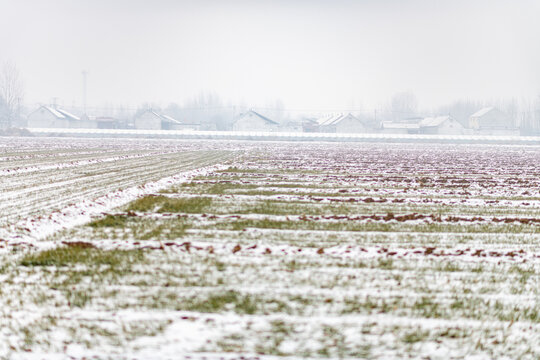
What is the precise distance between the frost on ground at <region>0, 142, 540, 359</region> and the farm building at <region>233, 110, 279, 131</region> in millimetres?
118171

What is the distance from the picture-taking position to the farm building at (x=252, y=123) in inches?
5032

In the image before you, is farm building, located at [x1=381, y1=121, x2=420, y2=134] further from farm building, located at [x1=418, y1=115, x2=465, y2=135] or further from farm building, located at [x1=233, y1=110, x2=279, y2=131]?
farm building, located at [x1=233, y1=110, x2=279, y2=131]

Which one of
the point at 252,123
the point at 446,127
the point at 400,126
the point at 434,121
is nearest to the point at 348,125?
the point at 400,126

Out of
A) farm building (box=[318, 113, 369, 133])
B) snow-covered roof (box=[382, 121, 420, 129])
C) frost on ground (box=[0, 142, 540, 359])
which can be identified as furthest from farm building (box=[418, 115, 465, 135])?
frost on ground (box=[0, 142, 540, 359])

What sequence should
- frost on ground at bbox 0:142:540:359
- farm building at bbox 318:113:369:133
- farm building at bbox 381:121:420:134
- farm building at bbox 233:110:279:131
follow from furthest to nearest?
farm building at bbox 381:121:420:134
farm building at bbox 233:110:279:131
farm building at bbox 318:113:369:133
frost on ground at bbox 0:142:540:359

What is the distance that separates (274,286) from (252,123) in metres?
124

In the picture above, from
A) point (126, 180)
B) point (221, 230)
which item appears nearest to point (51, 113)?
point (126, 180)

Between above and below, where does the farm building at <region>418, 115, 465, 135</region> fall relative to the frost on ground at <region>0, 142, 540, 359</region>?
above

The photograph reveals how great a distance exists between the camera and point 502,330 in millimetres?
4277

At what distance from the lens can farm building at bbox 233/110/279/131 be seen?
128 metres

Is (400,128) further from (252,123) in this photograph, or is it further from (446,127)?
(252,123)

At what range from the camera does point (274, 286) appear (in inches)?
209

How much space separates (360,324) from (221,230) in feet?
13.6

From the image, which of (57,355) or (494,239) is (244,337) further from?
(494,239)
